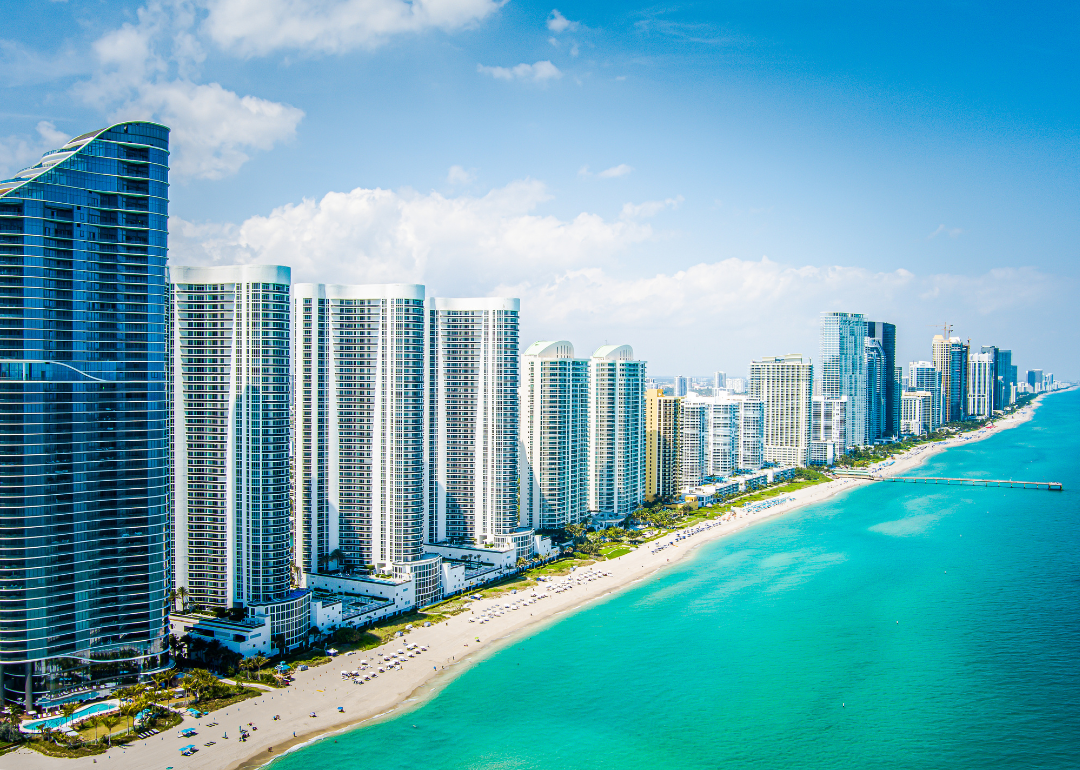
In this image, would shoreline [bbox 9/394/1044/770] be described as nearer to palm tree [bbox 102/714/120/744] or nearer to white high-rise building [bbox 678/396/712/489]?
palm tree [bbox 102/714/120/744]

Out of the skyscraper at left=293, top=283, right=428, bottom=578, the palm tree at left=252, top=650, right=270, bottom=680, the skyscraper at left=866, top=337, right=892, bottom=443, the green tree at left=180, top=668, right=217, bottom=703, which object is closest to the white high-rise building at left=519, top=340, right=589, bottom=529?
the skyscraper at left=293, top=283, right=428, bottom=578

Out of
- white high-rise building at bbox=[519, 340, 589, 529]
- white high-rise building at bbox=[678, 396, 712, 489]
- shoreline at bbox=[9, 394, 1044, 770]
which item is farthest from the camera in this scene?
white high-rise building at bbox=[678, 396, 712, 489]

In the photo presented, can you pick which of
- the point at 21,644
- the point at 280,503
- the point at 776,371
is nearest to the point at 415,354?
the point at 280,503

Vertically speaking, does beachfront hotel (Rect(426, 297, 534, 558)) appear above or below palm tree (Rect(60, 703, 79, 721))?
above

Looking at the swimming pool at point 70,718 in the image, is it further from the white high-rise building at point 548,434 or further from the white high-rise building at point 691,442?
the white high-rise building at point 691,442

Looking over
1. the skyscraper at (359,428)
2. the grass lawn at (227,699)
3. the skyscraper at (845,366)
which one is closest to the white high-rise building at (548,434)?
the skyscraper at (359,428)

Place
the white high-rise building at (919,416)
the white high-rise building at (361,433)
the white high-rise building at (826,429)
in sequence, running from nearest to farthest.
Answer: the white high-rise building at (361,433)
the white high-rise building at (826,429)
the white high-rise building at (919,416)

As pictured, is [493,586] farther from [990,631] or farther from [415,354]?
[990,631]
